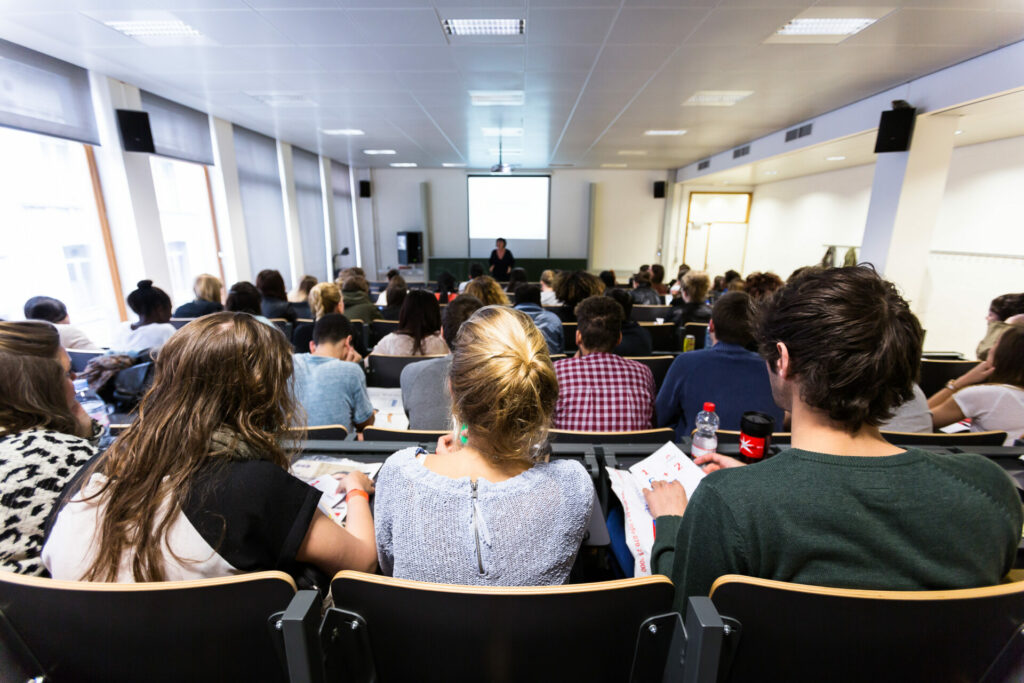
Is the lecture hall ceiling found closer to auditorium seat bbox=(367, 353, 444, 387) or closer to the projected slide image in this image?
auditorium seat bbox=(367, 353, 444, 387)

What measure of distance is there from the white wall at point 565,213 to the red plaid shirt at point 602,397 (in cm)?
1005

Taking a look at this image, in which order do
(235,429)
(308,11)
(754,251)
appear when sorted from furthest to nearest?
(754,251) → (308,11) → (235,429)

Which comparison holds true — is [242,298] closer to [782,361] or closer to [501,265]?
[782,361]

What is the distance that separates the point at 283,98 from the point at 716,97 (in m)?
4.80

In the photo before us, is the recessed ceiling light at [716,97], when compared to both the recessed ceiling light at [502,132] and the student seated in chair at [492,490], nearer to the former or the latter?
the recessed ceiling light at [502,132]

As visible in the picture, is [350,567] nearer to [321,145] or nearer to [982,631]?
[982,631]

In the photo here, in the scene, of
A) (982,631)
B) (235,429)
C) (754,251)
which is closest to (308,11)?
(235,429)

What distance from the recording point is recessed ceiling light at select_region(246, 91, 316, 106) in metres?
4.83

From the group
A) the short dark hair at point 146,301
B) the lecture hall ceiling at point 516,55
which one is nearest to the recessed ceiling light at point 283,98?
the lecture hall ceiling at point 516,55

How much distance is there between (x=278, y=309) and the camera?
13.7 feet

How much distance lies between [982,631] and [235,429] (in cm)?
146

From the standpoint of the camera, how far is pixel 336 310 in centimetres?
360

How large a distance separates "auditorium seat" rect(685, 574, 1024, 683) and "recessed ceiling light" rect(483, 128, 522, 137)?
22.3ft

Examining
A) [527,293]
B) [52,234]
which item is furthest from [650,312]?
[52,234]
